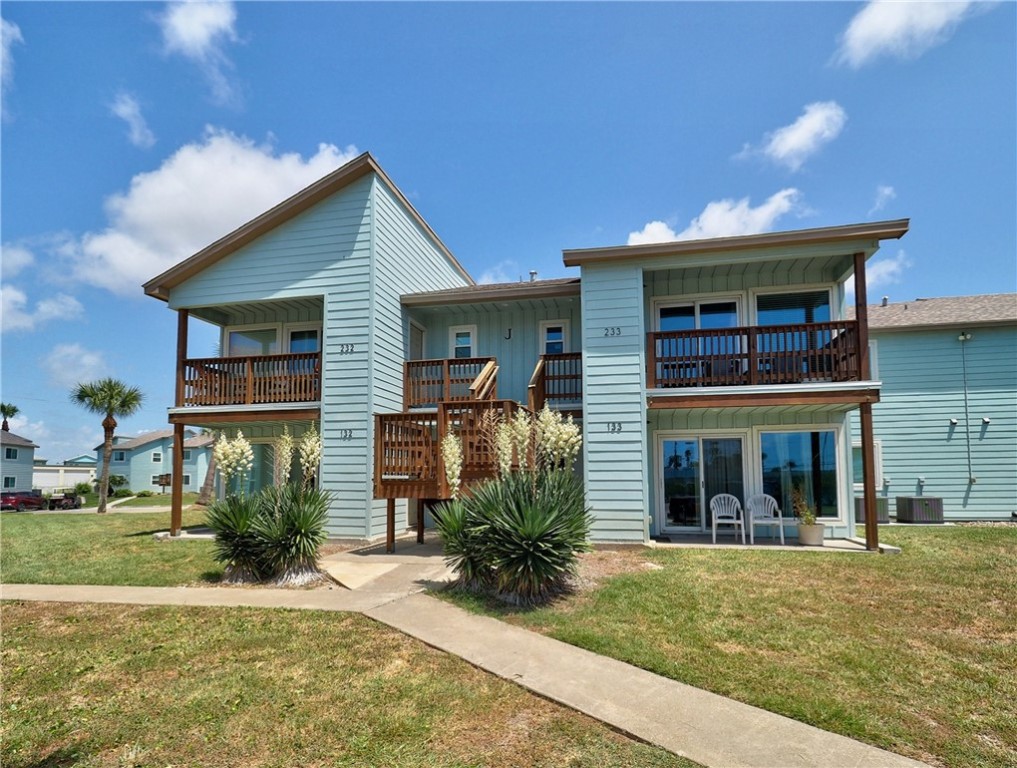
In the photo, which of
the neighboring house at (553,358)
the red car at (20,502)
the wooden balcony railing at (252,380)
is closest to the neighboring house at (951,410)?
the neighboring house at (553,358)

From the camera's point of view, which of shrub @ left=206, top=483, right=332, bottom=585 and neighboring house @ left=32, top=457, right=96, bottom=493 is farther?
neighboring house @ left=32, top=457, right=96, bottom=493

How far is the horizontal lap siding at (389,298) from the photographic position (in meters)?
12.1

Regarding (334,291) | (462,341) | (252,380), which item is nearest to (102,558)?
(252,380)

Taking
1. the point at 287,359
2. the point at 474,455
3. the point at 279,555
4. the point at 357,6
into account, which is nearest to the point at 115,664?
the point at 279,555

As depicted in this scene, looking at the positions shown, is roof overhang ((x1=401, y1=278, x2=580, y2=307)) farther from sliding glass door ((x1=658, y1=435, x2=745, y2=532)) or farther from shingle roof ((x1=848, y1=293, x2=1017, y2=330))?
shingle roof ((x1=848, y1=293, x2=1017, y2=330))

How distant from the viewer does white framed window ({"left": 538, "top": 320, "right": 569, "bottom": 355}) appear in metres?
13.8

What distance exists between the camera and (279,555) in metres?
8.00

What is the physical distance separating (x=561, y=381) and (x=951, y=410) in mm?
11480

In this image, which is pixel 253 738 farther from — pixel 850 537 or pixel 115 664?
pixel 850 537

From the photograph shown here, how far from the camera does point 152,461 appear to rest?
46625mm

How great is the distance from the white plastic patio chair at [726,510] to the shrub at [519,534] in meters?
5.12

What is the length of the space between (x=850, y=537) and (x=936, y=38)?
9452 mm

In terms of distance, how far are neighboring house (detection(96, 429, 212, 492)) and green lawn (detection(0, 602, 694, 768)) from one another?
44582mm

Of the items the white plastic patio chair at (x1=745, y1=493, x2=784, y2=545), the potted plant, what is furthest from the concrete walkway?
the potted plant
